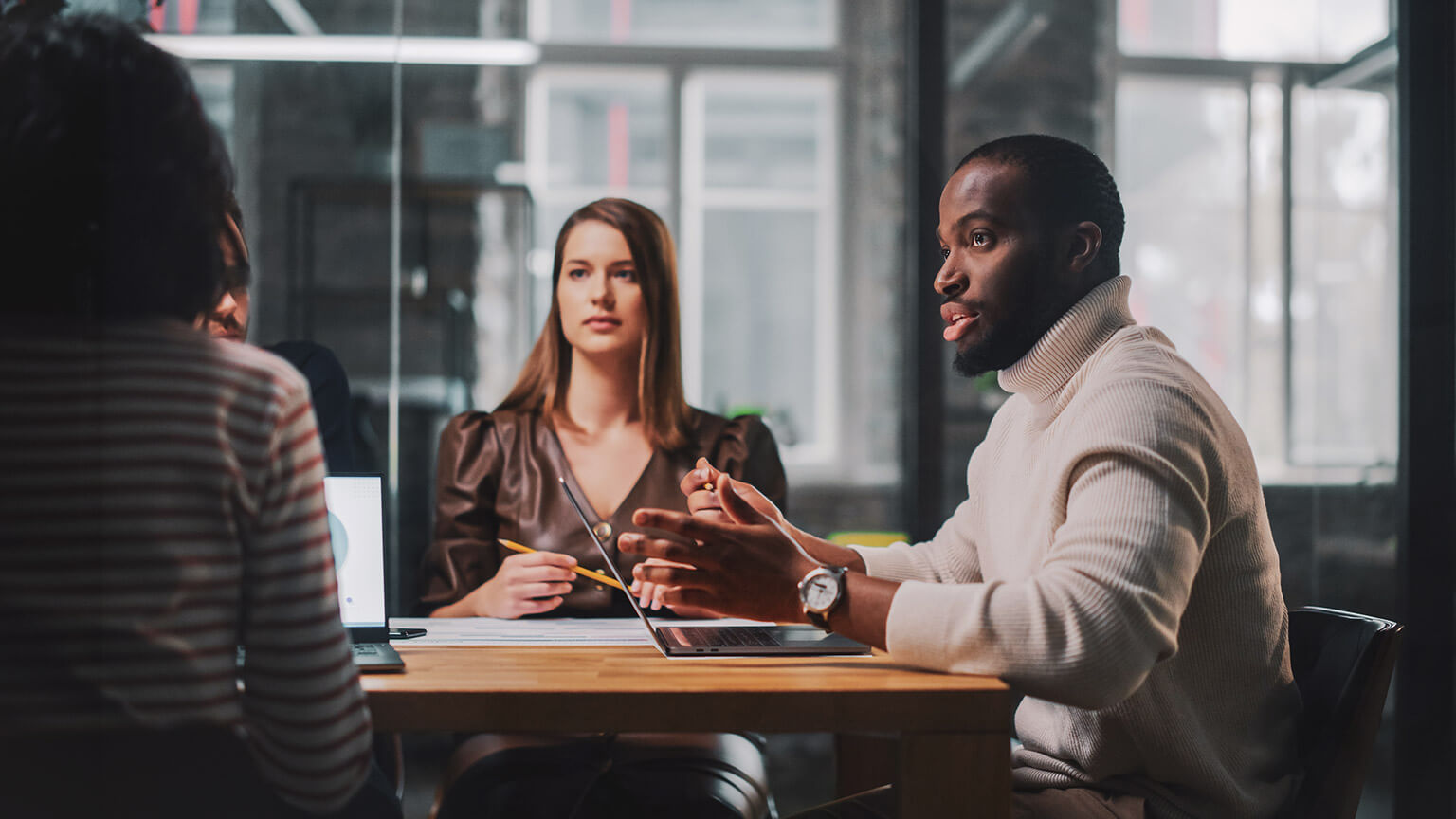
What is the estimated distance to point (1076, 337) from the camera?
1.30 meters

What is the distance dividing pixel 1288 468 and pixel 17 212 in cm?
260

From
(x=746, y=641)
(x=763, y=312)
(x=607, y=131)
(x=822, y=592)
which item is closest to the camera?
(x=822, y=592)

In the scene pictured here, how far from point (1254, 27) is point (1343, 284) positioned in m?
0.79

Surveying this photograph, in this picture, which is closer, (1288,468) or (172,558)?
(172,558)

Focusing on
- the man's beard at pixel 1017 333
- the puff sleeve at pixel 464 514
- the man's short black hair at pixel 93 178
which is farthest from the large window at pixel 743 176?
the man's short black hair at pixel 93 178

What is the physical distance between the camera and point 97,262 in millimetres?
782

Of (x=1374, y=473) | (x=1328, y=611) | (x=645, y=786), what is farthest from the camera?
(x=1374, y=473)

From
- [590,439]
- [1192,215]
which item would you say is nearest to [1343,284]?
[1192,215]

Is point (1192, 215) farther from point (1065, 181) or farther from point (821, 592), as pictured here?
point (821, 592)

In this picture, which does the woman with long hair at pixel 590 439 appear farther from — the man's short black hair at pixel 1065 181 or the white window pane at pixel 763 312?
Result: the white window pane at pixel 763 312

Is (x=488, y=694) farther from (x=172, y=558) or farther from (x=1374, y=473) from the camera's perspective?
(x=1374, y=473)

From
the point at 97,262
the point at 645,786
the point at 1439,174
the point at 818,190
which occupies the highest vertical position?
the point at 818,190

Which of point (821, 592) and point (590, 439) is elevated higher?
point (590, 439)

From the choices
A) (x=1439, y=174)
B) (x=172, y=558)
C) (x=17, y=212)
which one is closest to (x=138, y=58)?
(x=17, y=212)
